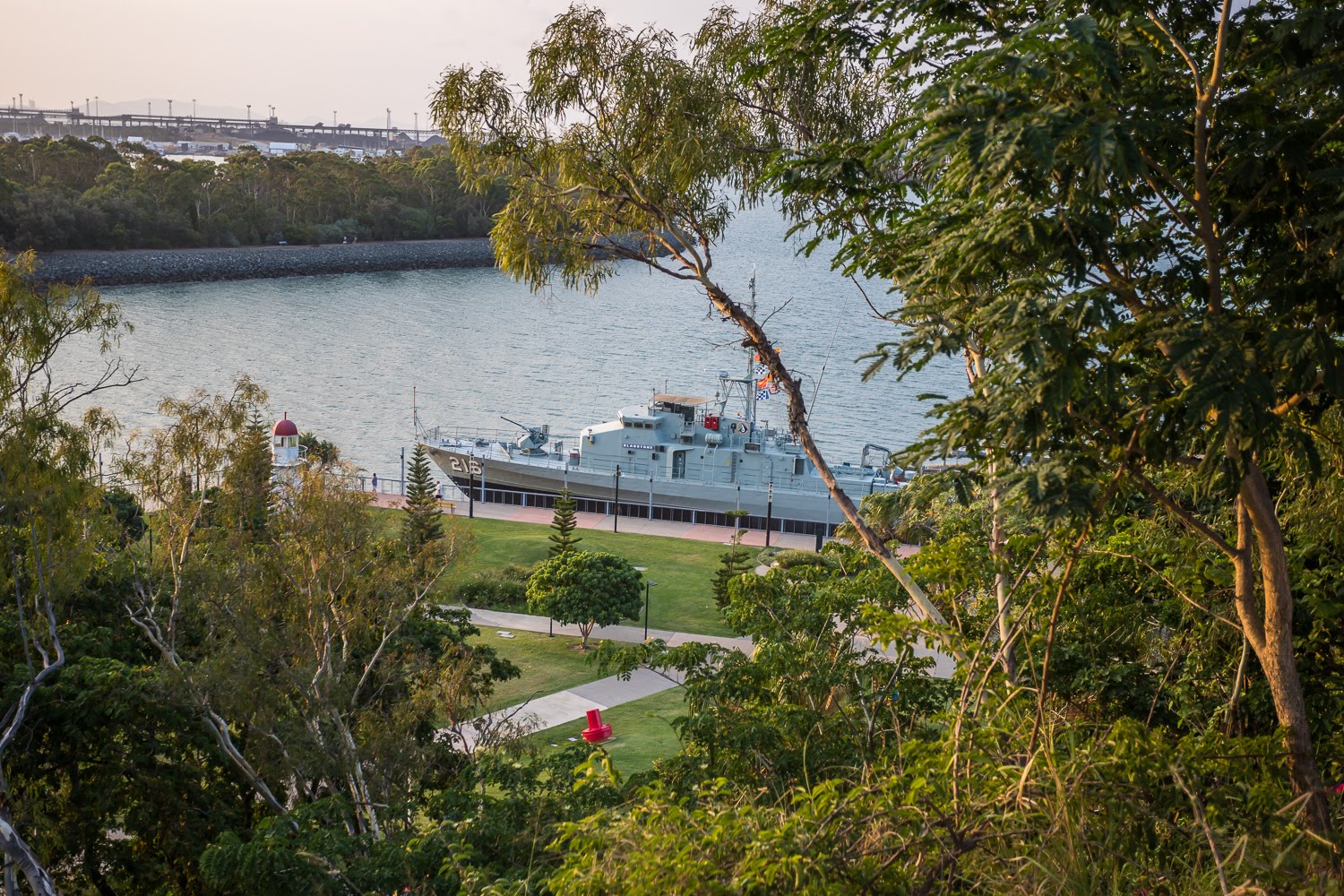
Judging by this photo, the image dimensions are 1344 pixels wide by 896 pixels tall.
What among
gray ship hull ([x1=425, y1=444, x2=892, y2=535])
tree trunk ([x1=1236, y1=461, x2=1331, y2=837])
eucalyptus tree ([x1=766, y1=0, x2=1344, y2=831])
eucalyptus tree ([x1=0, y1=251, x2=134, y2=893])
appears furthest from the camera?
gray ship hull ([x1=425, y1=444, x2=892, y2=535])


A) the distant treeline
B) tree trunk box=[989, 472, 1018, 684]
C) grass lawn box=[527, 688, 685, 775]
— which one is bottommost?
grass lawn box=[527, 688, 685, 775]

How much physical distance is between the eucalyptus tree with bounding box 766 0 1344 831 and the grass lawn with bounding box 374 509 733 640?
17243mm

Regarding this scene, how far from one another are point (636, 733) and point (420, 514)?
28.5 feet

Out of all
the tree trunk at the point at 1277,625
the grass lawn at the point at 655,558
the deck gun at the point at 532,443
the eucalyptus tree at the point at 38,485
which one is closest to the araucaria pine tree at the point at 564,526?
the grass lawn at the point at 655,558

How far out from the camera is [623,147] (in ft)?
35.7

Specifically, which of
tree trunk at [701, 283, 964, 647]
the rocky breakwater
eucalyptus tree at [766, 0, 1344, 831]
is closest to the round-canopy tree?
tree trunk at [701, 283, 964, 647]

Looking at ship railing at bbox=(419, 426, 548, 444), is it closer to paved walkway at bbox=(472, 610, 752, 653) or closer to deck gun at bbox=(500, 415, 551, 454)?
deck gun at bbox=(500, 415, 551, 454)

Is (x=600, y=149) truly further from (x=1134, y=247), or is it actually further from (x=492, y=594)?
(x=492, y=594)

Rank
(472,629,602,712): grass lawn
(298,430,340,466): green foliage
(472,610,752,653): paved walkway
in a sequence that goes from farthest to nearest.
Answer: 1. (472,610,752,653): paved walkway
2. (472,629,602,712): grass lawn
3. (298,430,340,466): green foliage

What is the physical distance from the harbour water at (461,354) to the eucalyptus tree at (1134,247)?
27499 millimetres

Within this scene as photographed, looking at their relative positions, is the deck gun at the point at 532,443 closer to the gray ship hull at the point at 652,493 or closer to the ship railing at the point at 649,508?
the gray ship hull at the point at 652,493

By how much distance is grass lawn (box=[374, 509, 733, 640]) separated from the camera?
23672 mm

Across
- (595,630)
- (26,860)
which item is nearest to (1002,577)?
(26,860)

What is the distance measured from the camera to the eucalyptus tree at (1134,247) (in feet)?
14.8
